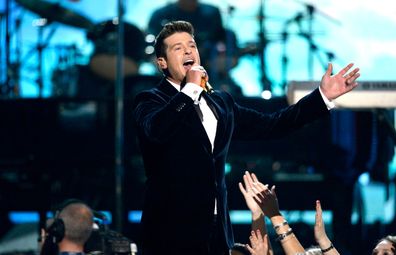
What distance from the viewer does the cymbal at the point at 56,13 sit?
25.5 ft

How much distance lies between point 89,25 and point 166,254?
454 centimetres

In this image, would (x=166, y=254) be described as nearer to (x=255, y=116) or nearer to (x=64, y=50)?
(x=255, y=116)

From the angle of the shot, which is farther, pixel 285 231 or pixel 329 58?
pixel 329 58

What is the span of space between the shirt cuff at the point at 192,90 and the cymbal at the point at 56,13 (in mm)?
4508

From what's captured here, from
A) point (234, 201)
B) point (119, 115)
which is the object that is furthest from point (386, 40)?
point (119, 115)

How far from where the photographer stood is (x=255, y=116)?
3.89 metres

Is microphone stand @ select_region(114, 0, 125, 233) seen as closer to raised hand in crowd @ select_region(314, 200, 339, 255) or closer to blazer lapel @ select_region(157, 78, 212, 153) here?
raised hand in crowd @ select_region(314, 200, 339, 255)

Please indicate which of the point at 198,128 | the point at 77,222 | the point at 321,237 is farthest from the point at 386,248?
the point at 77,222

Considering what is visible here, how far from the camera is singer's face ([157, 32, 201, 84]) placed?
3611mm

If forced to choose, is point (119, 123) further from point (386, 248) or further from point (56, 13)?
point (386, 248)

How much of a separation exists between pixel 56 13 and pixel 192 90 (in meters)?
4.75

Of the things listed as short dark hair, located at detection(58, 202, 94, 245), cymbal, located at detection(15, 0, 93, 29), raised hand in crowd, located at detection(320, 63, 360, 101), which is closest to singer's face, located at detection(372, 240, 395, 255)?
raised hand in crowd, located at detection(320, 63, 360, 101)

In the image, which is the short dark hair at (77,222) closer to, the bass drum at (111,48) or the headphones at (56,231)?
the headphones at (56,231)

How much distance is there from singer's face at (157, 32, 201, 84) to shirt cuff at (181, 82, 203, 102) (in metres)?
0.24
